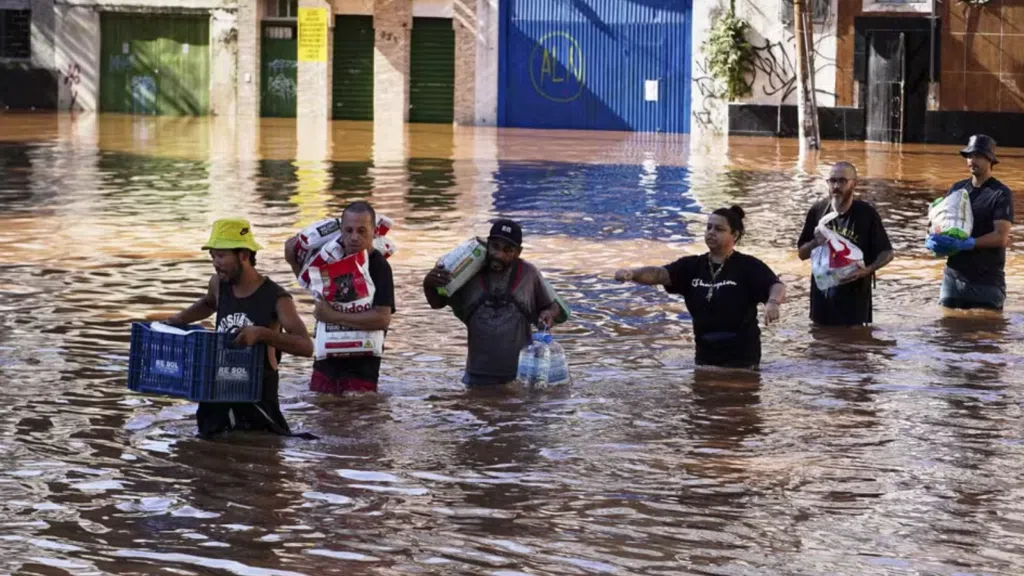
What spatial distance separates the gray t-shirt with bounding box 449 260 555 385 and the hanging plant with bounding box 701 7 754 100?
31.0 m

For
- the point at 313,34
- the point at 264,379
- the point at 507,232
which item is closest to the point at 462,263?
the point at 507,232

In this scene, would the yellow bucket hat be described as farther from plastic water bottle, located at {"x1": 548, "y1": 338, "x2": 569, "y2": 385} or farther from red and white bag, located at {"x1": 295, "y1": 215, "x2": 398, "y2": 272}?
plastic water bottle, located at {"x1": 548, "y1": 338, "x2": 569, "y2": 385}

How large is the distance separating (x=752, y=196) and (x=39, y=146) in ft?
48.0

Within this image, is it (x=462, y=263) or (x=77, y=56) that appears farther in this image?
(x=77, y=56)

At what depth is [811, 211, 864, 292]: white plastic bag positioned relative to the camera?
39.4 ft

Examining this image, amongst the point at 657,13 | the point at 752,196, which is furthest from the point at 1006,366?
the point at 657,13

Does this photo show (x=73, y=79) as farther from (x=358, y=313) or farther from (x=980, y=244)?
(x=358, y=313)

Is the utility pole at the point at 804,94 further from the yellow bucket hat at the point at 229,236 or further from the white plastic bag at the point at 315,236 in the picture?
the yellow bucket hat at the point at 229,236

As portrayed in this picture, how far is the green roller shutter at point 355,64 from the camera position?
45531 mm

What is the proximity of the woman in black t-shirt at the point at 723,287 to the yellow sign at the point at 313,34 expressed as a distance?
35324 millimetres

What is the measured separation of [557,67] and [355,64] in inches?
226

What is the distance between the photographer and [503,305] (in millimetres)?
10062

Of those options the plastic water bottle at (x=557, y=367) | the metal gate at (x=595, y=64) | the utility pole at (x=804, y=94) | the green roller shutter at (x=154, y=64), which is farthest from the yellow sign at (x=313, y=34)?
the plastic water bottle at (x=557, y=367)

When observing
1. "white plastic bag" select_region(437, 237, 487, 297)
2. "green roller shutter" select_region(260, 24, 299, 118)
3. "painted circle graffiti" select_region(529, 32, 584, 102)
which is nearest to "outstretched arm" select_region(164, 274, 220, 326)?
"white plastic bag" select_region(437, 237, 487, 297)
